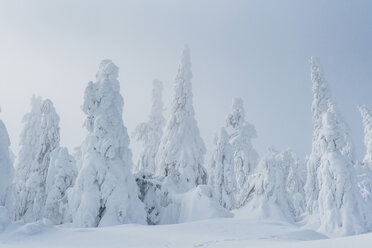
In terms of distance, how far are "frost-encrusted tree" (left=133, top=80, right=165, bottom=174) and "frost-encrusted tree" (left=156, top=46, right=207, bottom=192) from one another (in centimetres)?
573

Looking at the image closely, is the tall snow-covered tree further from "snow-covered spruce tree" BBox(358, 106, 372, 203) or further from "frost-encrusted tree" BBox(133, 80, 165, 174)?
"frost-encrusted tree" BBox(133, 80, 165, 174)

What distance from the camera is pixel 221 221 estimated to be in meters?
13.3

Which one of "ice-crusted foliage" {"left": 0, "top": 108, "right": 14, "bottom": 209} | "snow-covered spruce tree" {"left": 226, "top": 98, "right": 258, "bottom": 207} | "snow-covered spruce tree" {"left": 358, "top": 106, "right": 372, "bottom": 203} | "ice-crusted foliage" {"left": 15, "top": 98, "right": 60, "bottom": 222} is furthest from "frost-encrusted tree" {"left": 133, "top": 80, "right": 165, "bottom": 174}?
"snow-covered spruce tree" {"left": 358, "top": 106, "right": 372, "bottom": 203}

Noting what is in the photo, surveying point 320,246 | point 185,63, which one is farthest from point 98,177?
point 185,63

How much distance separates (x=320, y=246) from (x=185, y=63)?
96.8 ft

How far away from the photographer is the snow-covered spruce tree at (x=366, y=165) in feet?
97.1

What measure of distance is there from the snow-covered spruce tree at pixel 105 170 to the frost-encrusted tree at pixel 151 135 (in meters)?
16.8

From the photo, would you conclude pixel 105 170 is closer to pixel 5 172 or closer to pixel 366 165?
pixel 5 172

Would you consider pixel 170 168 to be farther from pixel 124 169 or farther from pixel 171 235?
pixel 171 235

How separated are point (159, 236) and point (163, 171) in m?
20.1

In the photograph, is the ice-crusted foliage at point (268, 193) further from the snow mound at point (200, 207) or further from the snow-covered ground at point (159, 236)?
the snow-covered ground at point (159, 236)

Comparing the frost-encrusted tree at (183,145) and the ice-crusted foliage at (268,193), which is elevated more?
the frost-encrusted tree at (183,145)

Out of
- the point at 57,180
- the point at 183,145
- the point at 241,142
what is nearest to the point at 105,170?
the point at 57,180

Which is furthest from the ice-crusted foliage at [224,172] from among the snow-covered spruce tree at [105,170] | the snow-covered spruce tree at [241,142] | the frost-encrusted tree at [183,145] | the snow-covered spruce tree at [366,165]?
the snow-covered spruce tree at [105,170]
